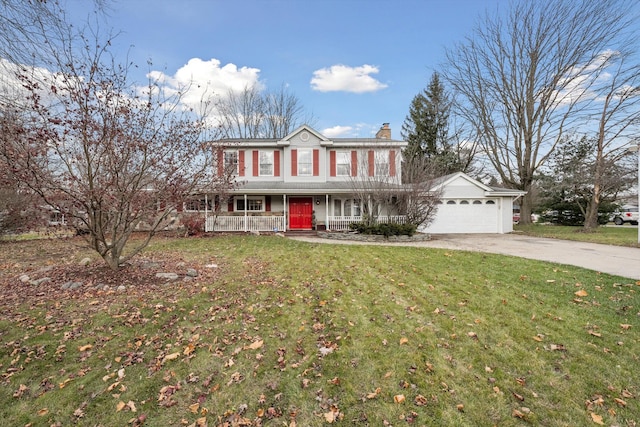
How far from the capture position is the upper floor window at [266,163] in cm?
1769

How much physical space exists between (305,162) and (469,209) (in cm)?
1010

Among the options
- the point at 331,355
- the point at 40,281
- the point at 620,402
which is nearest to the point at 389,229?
the point at 331,355

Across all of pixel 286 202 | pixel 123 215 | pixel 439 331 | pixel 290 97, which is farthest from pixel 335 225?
pixel 290 97

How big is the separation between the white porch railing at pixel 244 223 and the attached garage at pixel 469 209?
28.7ft

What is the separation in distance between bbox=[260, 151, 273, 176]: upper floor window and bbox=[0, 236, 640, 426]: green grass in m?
12.3

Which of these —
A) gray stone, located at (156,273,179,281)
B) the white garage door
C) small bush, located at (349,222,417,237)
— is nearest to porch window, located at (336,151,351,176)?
small bush, located at (349,222,417,237)

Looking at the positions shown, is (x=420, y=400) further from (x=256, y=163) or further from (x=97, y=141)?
(x=256, y=163)

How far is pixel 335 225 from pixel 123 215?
11.3 meters

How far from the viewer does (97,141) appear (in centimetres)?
536

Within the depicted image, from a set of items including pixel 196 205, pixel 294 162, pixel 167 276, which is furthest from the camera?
pixel 294 162

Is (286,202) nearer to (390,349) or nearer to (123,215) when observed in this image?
(123,215)

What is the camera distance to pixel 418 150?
98.5 feet

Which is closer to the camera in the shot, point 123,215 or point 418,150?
point 123,215

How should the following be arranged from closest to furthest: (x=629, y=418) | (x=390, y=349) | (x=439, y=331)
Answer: (x=629, y=418) → (x=390, y=349) → (x=439, y=331)
